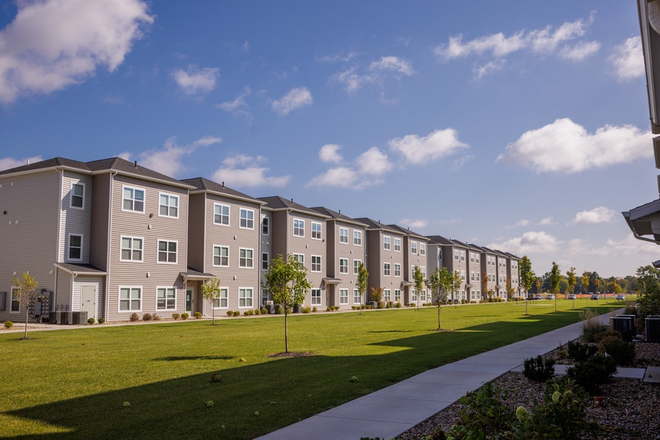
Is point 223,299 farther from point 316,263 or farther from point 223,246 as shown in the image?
point 316,263

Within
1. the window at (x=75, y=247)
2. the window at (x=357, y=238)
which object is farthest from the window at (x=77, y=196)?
the window at (x=357, y=238)

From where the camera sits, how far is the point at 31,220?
33125 millimetres

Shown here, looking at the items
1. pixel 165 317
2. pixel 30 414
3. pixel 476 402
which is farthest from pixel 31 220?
pixel 476 402

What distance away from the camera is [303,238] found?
50969 millimetres

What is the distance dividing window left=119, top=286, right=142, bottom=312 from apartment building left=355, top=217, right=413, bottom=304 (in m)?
33.0

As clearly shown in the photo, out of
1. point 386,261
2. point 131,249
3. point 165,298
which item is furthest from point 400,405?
point 386,261

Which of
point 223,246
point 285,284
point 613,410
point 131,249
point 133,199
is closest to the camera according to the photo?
point 613,410

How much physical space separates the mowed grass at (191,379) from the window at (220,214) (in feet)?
67.9

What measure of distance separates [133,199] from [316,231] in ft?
71.9

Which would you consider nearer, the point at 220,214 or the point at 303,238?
the point at 220,214

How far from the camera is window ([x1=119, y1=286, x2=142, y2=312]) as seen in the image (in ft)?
111

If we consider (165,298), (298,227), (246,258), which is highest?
(298,227)

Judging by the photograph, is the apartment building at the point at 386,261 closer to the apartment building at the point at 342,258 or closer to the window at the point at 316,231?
the apartment building at the point at 342,258

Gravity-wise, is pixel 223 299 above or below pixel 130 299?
below
